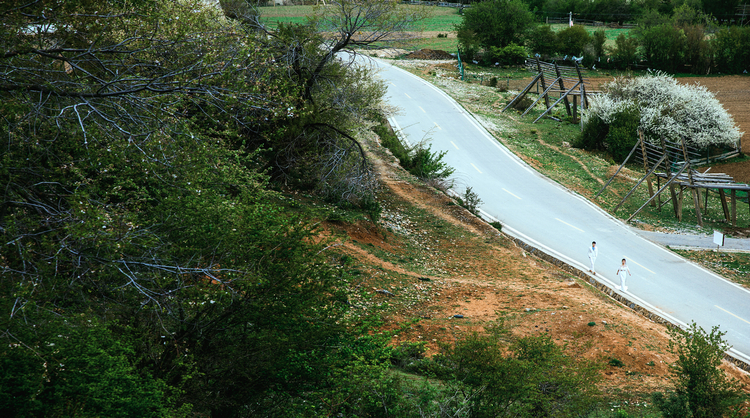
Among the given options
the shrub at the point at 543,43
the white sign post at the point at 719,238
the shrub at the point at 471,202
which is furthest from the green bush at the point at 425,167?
the shrub at the point at 543,43

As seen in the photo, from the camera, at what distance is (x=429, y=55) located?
55500mm

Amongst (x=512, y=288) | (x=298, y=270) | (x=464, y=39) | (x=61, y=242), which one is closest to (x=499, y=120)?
(x=464, y=39)

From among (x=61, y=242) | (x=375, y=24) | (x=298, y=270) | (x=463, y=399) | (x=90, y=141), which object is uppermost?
(x=375, y=24)

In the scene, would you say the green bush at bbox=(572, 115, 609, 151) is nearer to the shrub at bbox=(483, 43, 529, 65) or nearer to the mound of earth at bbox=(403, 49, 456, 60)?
the shrub at bbox=(483, 43, 529, 65)

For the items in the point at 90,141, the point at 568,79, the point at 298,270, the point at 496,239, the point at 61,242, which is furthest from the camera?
the point at 568,79

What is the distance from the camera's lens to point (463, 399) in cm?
884

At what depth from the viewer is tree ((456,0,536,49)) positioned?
175 feet

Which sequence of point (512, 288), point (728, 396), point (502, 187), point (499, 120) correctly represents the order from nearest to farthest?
point (728, 396) < point (512, 288) < point (502, 187) < point (499, 120)

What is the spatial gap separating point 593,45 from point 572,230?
4133cm

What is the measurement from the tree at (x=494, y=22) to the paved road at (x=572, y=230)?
67.7 feet

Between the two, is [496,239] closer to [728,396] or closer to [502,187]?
[502,187]

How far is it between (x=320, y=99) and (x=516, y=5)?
4232 cm

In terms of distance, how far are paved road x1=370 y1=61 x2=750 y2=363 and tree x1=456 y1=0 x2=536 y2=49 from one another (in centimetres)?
2064

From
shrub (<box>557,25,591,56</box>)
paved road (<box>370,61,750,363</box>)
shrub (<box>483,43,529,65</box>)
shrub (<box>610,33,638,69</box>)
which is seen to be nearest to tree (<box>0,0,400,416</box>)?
paved road (<box>370,61,750,363</box>)
